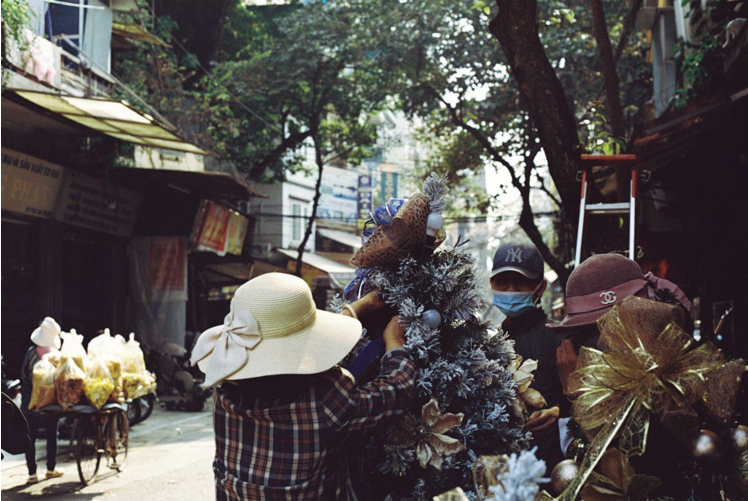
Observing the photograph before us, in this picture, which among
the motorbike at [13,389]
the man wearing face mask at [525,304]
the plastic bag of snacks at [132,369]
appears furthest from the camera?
the motorbike at [13,389]

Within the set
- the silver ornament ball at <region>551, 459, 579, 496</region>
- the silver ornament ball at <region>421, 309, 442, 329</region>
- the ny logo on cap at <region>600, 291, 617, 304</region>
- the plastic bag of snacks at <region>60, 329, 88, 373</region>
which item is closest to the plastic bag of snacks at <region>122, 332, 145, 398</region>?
the plastic bag of snacks at <region>60, 329, 88, 373</region>

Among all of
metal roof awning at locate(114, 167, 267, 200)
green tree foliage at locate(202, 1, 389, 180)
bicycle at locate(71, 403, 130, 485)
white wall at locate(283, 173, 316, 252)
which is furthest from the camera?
white wall at locate(283, 173, 316, 252)

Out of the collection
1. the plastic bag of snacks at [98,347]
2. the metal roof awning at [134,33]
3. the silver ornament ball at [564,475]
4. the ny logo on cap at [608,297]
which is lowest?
the plastic bag of snacks at [98,347]

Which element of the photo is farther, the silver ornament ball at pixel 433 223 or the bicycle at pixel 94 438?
the bicycle at pixel 94 438

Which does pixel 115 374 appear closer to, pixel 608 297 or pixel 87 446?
pixel 87 446

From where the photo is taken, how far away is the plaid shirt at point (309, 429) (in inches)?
84.6

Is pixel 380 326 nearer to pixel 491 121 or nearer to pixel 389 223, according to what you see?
pixel 389 223

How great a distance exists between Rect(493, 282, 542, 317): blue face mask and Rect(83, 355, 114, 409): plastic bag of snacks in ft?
15.7

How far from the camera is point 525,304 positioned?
11.6 ft

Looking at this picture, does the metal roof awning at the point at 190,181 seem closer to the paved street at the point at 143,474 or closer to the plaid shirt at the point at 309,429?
the paved street at the point at 143,474

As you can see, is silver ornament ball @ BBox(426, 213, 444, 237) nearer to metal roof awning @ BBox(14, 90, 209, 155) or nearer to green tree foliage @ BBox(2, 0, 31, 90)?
metal roof awning @ BBox(14, 90, 209, 155)

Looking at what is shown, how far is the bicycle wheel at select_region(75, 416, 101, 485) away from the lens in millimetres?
7150

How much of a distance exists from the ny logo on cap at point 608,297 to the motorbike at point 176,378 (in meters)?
11.4

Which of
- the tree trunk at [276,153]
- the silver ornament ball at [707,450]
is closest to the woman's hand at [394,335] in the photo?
the silver ornament ball at [707,450]
